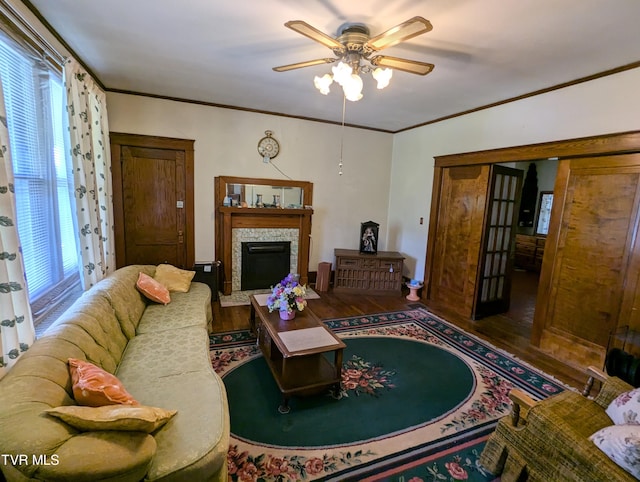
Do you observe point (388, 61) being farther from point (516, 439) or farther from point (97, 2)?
point (516, 439)

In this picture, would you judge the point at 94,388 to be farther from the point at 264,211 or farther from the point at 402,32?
the point at 264,211

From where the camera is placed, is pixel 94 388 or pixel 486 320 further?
pixel 486 320

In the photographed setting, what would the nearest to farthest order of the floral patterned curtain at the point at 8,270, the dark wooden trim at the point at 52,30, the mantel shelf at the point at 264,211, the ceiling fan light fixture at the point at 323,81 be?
1. the floral patterned curtain at the point at 8,270
2. the dark wooden trim at the point at 52,30
3. the ceiling fan light fixture at the point at 323,81
4. the mantel shelf at the point at 264,211

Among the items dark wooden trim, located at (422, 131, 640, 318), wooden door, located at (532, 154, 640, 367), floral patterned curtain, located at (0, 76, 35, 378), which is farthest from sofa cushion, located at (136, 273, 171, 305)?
wooden door, located at (532, 154, 640, 367)

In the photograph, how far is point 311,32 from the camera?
5.75 ft

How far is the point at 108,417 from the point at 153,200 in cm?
348

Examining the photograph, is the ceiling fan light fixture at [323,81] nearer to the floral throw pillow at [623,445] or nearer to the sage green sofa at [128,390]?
the sage green sofa at [128,390]

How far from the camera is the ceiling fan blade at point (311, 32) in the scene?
1.65 m

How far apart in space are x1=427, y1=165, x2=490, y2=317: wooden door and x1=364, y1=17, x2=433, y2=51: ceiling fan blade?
253cm

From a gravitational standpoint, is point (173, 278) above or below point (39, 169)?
below

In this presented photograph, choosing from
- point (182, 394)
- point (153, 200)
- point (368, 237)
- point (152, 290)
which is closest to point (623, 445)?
point (182, 394)

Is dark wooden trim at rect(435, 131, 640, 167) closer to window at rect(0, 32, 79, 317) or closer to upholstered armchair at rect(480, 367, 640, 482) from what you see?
upholstered armchair at rect(480, 367, 640, 482)

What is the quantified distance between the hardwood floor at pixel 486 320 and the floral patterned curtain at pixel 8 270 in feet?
6.59

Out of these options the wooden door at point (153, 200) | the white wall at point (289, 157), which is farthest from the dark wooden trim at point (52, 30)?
the wooden door at point (153, 200)
